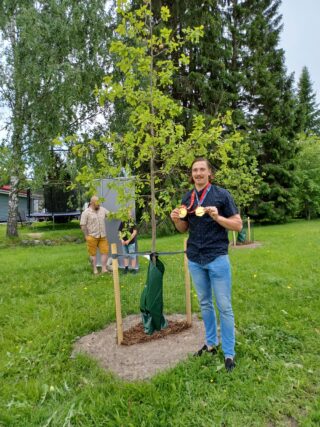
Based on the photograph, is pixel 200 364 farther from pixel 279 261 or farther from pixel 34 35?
pixel 34 35

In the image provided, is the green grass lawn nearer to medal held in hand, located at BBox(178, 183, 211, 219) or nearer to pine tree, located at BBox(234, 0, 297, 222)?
medal held in hand, located at BBox(178, 183, 211, 219)

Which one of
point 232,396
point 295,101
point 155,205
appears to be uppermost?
point 295,101

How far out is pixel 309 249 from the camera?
954cm

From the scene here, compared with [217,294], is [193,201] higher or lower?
higher

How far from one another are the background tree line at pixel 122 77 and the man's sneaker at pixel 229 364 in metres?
4.88

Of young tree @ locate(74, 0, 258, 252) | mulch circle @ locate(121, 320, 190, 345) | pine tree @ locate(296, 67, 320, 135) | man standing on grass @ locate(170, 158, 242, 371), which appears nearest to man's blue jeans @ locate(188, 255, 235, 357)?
man standing on grass @ locate(170, 158, 242, 371)

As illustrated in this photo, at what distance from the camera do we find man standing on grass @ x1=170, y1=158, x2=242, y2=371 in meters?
3.15

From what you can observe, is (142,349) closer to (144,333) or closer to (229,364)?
(144,333)

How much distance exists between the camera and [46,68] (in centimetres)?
1155

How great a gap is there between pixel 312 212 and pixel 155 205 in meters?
22.4

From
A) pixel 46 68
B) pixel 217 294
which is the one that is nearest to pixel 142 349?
pixel 217 294

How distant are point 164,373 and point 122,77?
10769mm

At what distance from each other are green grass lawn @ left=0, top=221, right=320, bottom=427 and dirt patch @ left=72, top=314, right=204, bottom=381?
5.8 inches

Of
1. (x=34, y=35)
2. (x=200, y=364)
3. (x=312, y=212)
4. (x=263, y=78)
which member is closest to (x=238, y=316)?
(x=200, y=364)
